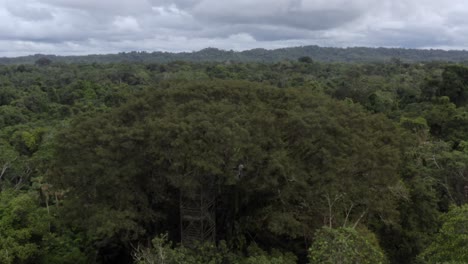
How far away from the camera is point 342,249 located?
9617 millimetres

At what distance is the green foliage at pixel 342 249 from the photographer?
31.5 ft

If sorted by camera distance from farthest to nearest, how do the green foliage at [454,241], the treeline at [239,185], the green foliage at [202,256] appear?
1. the treeline at [239,185]
2. the green foliage at [202,256]
3. the green foliage at [454,241]

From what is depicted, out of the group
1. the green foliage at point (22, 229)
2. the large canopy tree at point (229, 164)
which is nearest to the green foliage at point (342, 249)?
the large canopy tree at point (229, 164)

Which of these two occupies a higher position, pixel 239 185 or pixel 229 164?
pixel 229 164

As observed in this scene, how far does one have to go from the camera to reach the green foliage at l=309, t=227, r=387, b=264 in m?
9.60

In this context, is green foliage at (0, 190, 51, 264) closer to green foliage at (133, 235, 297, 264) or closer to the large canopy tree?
the large canopy tree

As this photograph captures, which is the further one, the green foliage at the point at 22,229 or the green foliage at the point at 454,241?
the green foliage at the point at 22,229

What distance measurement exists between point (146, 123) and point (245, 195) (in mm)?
4086

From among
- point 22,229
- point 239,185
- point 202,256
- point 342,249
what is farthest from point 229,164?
point 22,229

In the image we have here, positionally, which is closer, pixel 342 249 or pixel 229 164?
pixel 342 249

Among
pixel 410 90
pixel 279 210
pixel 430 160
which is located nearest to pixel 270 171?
pixel 279 210

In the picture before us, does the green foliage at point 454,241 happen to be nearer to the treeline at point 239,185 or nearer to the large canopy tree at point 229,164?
the treeline at point 239,185

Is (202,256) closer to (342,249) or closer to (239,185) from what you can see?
(239,185)

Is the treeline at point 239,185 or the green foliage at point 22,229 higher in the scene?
the treeline at point 239,185
